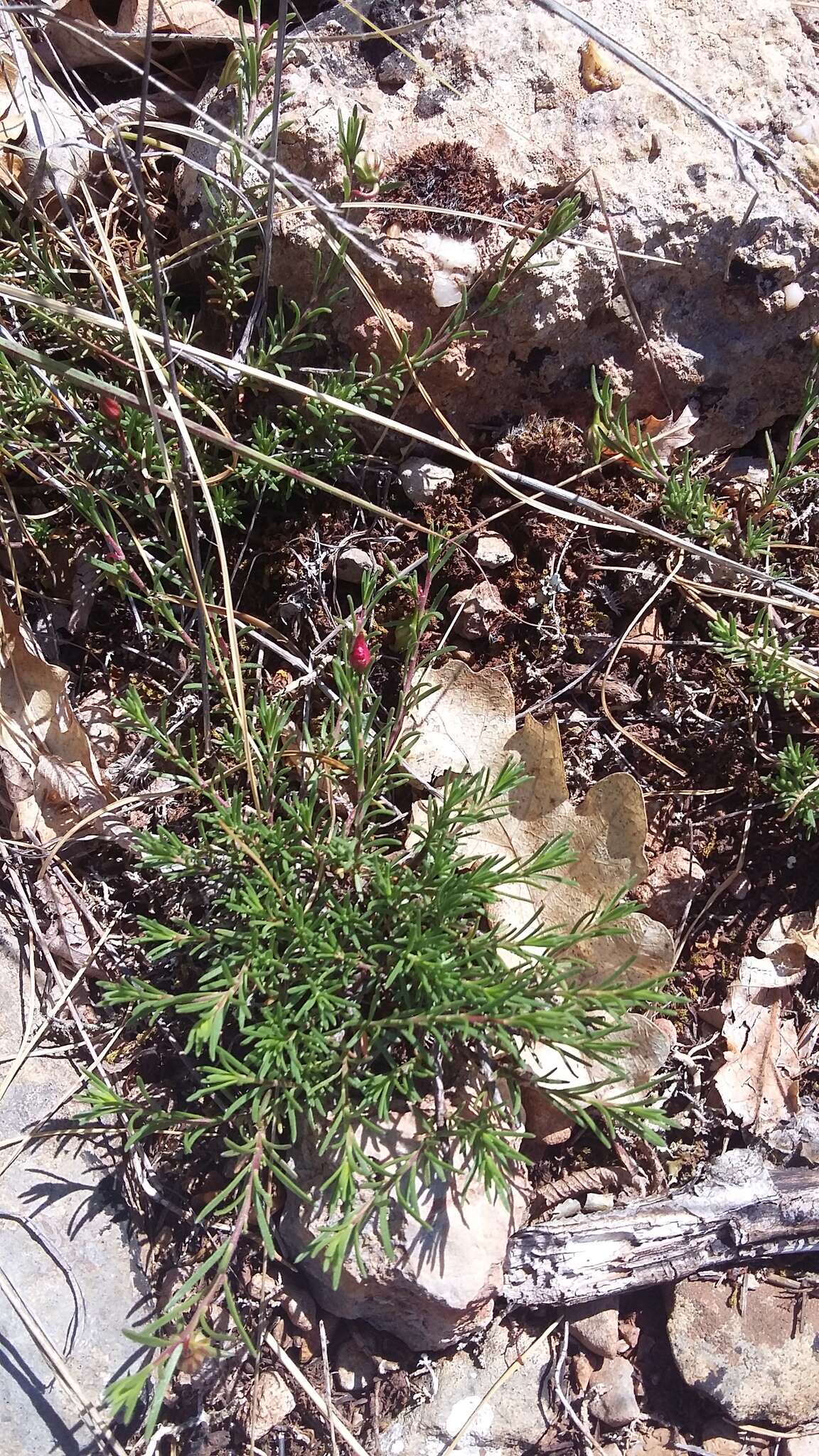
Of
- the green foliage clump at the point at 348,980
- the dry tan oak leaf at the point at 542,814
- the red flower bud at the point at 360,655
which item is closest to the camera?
the green foliage clump at the point at 348,980

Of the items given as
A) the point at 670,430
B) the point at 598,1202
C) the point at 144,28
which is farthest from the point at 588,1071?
the point at 144,28

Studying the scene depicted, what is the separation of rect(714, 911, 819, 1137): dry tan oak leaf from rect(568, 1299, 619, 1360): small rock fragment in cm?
71

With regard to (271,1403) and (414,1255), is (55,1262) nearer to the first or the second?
(271,1403)

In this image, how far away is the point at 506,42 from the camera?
9.65 feet

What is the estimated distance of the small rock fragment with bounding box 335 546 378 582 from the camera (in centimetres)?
303

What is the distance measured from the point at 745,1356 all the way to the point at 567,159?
3.65 meters

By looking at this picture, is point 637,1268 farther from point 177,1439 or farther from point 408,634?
point 408,634

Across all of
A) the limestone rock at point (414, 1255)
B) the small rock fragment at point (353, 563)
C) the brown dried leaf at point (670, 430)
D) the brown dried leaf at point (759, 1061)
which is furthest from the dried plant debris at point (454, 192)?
the limestone rock at point (414, 1255)

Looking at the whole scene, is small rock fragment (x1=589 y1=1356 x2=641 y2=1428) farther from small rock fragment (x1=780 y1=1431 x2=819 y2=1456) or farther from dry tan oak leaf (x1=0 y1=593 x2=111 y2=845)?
dry tan oak leaf (x1=0 y1=593 x2=111 y2=845)

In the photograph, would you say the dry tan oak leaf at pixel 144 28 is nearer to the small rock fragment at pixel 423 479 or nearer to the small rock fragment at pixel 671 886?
the small rock fragment at pixel 423 479

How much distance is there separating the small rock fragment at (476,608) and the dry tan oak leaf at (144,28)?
6.09 ft

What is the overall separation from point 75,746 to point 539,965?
1.55 meters

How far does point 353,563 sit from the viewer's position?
305cm

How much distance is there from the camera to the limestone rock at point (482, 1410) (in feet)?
8.98
